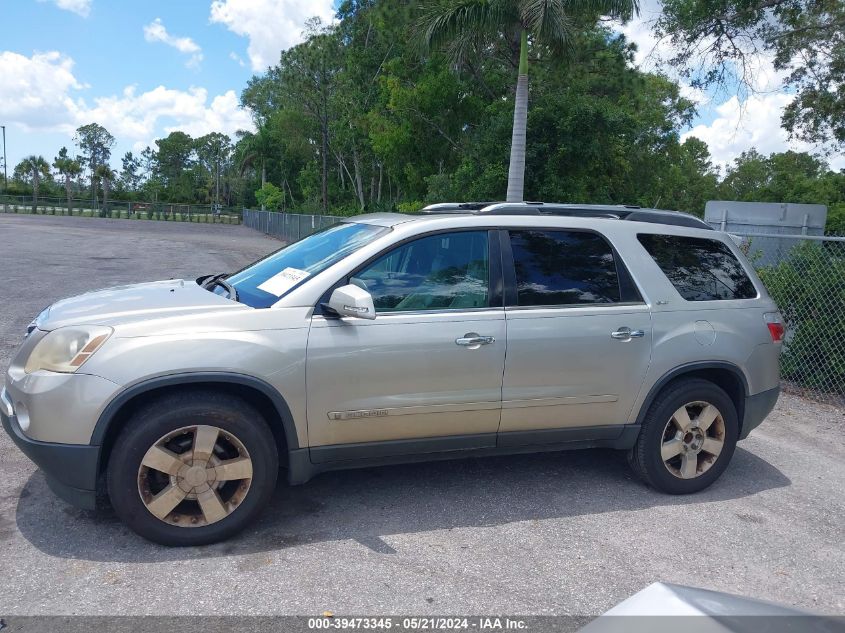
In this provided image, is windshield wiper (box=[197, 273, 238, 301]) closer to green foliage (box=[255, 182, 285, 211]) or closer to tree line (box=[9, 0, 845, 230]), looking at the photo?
tree line (box=[9, 0, 845, 230])

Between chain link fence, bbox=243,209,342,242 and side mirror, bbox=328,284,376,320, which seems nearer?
side mirror, bbox=328,284,376,320

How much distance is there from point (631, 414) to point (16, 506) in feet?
12.2

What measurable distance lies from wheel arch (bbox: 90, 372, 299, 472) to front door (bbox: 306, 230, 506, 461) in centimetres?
15

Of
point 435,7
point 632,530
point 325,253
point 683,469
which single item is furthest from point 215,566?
point 435,7

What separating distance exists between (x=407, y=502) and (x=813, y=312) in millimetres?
5655

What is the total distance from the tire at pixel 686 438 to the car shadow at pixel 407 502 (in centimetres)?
14

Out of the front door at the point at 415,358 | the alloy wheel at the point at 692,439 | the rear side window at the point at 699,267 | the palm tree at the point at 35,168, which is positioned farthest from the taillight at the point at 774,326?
the palm tree at the point at 35,168

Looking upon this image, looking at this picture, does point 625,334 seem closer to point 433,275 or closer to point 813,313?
point 433,275

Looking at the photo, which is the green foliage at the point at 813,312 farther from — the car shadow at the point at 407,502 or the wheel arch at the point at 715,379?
the wheel arch at the point at 715,379

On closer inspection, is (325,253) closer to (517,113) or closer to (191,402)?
(191,402)

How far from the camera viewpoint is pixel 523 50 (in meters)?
14.5

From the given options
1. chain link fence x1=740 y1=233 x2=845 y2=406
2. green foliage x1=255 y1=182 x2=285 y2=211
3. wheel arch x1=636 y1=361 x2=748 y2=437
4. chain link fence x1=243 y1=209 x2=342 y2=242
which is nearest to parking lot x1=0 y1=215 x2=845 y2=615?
wheel arch x1=636 y1=361 x2=748 y2=437

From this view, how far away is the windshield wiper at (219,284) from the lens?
4043 mm

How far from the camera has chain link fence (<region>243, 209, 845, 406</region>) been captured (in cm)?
734
